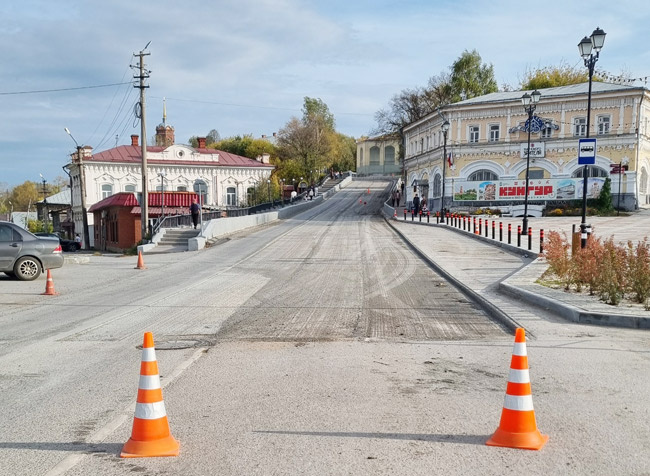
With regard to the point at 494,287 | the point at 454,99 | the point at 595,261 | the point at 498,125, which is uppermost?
the point at 454,99

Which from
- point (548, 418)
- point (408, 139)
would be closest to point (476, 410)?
point (548, 418)

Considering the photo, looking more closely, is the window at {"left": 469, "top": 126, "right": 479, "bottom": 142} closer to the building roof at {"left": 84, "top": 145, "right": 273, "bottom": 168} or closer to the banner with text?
the banner with text

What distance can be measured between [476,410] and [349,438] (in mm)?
1414

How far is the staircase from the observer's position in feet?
97.2

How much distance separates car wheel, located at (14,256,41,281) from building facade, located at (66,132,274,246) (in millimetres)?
44552

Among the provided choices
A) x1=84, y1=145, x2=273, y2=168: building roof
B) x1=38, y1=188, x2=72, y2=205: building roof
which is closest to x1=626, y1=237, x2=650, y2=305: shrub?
x1=84, y1=145, x2=273, y2=168: building roof

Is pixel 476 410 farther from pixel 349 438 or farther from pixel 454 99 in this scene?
pixel 454 99

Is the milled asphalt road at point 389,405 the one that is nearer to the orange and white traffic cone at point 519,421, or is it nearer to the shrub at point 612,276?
the orange and white traffic cone at point 519,421

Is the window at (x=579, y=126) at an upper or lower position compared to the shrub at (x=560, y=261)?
upper

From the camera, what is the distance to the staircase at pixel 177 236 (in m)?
29.6

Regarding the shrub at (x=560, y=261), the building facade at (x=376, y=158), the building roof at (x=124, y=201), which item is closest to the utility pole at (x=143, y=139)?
the building roof at (x=124, y=201)

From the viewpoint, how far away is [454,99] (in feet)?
242

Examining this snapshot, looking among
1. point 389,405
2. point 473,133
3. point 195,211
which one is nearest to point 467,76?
point 473,133

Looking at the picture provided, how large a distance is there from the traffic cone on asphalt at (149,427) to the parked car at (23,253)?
13.6 meters
